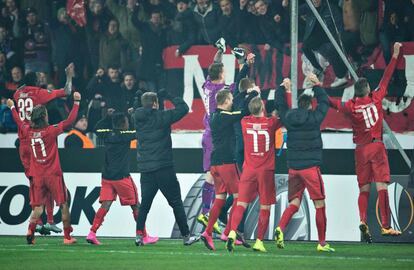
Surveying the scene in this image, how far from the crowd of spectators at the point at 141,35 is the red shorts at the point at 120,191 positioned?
55.8 inches

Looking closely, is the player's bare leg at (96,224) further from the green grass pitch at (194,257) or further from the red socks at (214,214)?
the red socks at (214,214)

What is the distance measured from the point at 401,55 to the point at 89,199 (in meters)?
5.63

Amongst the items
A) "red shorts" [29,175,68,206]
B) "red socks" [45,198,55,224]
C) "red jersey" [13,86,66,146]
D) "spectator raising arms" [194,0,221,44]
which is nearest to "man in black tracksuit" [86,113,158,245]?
"red shorts" [29,175,68,206]

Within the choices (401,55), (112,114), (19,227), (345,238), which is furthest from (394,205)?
(19,227)

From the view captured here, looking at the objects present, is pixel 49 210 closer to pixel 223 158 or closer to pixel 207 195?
pixel 207 195

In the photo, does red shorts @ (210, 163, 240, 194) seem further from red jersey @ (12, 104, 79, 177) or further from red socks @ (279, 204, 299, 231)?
red jersey @ (12, 104, 79, 177)

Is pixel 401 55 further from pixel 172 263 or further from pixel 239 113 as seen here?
pixel 172 263

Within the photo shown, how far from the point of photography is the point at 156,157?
1705cm

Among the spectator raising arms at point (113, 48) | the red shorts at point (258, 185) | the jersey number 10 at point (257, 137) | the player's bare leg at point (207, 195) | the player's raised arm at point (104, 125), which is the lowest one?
the player's bare leg at point (207, 195)

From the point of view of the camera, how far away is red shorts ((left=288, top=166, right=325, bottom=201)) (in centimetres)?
1595

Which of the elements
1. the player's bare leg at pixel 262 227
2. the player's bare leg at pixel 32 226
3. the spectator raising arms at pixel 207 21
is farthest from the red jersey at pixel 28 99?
the player's bare leg at pixel 262 227

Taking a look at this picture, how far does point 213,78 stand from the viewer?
56.6 feet

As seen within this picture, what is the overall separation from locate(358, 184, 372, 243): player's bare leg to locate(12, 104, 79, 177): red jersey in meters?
4.32

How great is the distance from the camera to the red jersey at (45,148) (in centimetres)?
1789
